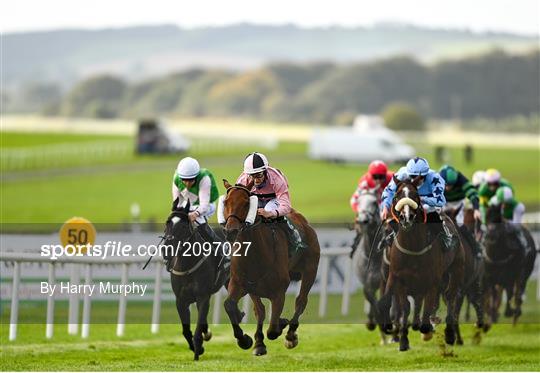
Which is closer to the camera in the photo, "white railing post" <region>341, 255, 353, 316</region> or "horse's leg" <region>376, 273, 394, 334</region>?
"horse's leg" <region>376, 273, 394, 334</region>

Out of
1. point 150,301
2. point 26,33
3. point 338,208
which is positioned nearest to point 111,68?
point 26,33

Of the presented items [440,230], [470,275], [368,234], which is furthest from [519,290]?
[440,230]

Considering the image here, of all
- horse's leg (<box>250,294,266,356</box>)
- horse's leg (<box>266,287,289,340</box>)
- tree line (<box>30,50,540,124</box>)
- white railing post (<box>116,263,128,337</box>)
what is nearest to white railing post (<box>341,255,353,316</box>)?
white railing post (<box>116,263,128,337</box>)

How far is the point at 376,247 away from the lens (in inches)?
514

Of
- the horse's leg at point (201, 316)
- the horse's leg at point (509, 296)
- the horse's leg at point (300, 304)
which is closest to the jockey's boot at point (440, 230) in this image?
the horse's leg at point (300, 304)

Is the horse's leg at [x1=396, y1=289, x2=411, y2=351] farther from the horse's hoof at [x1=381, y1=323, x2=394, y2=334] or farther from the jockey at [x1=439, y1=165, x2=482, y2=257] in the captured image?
the jockey at [x1=439, y1=165, x2=482, y2=257]

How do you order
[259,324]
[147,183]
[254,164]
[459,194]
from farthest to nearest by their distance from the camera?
[147,183], [459,194], [259,324], [254,164]

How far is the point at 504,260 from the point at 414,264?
4.27 metres

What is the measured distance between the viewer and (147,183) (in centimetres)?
5294

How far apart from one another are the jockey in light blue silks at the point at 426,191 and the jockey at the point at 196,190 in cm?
147

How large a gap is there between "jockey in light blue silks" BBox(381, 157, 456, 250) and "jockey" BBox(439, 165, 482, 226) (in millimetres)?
2219

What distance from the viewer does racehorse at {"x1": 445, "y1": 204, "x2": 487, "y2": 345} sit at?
45.0 feet

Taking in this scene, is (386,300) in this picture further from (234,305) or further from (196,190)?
(196,190)

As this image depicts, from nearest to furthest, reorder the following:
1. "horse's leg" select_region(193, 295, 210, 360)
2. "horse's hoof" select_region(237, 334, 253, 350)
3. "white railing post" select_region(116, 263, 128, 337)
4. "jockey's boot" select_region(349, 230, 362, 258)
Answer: "horse's hoof" select_region(237, 334, 253, 350), "horse's leg" select_region(193, 295, 210, 360), "white railing post" select_region(116, 263, 128, 337), "jockey's boot" select_region(349, 230, 362, 258)
